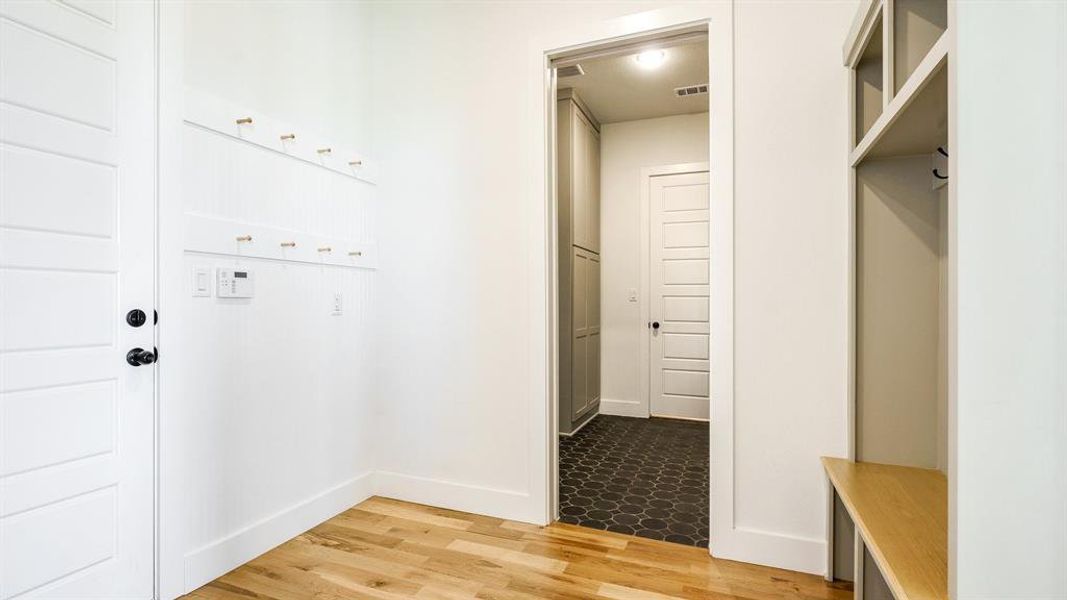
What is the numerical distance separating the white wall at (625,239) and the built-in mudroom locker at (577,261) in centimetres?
18

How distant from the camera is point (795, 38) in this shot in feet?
6.84

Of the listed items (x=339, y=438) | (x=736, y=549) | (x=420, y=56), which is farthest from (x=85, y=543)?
(x=420, y=56)

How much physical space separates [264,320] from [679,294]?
12.2ft

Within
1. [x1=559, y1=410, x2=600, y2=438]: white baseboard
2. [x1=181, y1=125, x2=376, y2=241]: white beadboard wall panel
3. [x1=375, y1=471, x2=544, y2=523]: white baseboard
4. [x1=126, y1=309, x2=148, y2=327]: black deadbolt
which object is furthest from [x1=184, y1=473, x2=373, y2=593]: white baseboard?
[x1=559, y1=410, x2=600, y2=438]: white baseboard

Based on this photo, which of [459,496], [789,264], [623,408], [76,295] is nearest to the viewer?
[76,295]

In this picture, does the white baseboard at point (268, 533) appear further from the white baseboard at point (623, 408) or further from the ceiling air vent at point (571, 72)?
the ceiling air vent at point (571, 72)

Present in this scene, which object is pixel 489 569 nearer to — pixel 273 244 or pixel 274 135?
pixel 273 244

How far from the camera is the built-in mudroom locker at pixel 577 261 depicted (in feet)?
13.7

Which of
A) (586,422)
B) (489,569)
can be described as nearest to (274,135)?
(489,569)

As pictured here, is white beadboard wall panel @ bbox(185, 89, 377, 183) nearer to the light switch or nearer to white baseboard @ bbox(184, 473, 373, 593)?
the light switch

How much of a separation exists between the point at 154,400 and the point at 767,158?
8.35 feet

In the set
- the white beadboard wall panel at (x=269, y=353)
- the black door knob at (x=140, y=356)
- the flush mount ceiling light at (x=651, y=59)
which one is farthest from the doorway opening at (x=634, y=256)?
the black door knob at (x=140, y=356)

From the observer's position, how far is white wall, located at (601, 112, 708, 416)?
493cm

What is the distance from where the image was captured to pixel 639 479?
3172 millimetres
